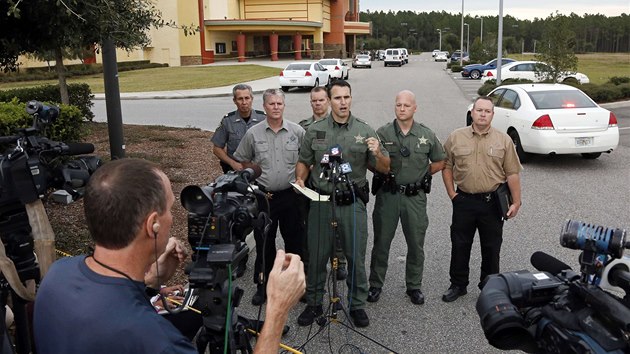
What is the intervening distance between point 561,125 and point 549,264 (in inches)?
335

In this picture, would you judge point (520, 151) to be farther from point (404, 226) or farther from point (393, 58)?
point (393, 58)

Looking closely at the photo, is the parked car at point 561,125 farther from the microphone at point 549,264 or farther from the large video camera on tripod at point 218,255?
the large video camera on tripod at point 218,255

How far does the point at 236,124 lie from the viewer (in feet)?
20.3

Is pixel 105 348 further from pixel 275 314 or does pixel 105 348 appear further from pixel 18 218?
pixel 18 218

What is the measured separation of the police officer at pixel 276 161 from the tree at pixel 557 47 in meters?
17.9

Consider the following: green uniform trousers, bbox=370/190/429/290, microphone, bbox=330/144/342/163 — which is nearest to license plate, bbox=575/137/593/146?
green uniform trousers, bbox=370/190/429/290

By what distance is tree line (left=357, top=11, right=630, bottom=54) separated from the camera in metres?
114

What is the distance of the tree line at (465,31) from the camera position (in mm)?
114312

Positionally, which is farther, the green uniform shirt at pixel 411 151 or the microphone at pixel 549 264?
the green uniform shirt at pixel 411 151

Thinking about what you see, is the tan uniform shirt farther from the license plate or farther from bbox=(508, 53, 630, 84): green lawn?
bbox=(508, 53, 630, 84): green lawn

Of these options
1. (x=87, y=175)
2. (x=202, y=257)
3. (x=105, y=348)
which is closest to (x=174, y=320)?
(x=202, y=257)

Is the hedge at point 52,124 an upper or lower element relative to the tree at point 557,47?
lower

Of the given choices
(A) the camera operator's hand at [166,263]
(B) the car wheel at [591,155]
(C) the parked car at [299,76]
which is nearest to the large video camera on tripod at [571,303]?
(A) the camera operator's hand at [166,263]

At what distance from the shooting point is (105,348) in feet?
5.85
